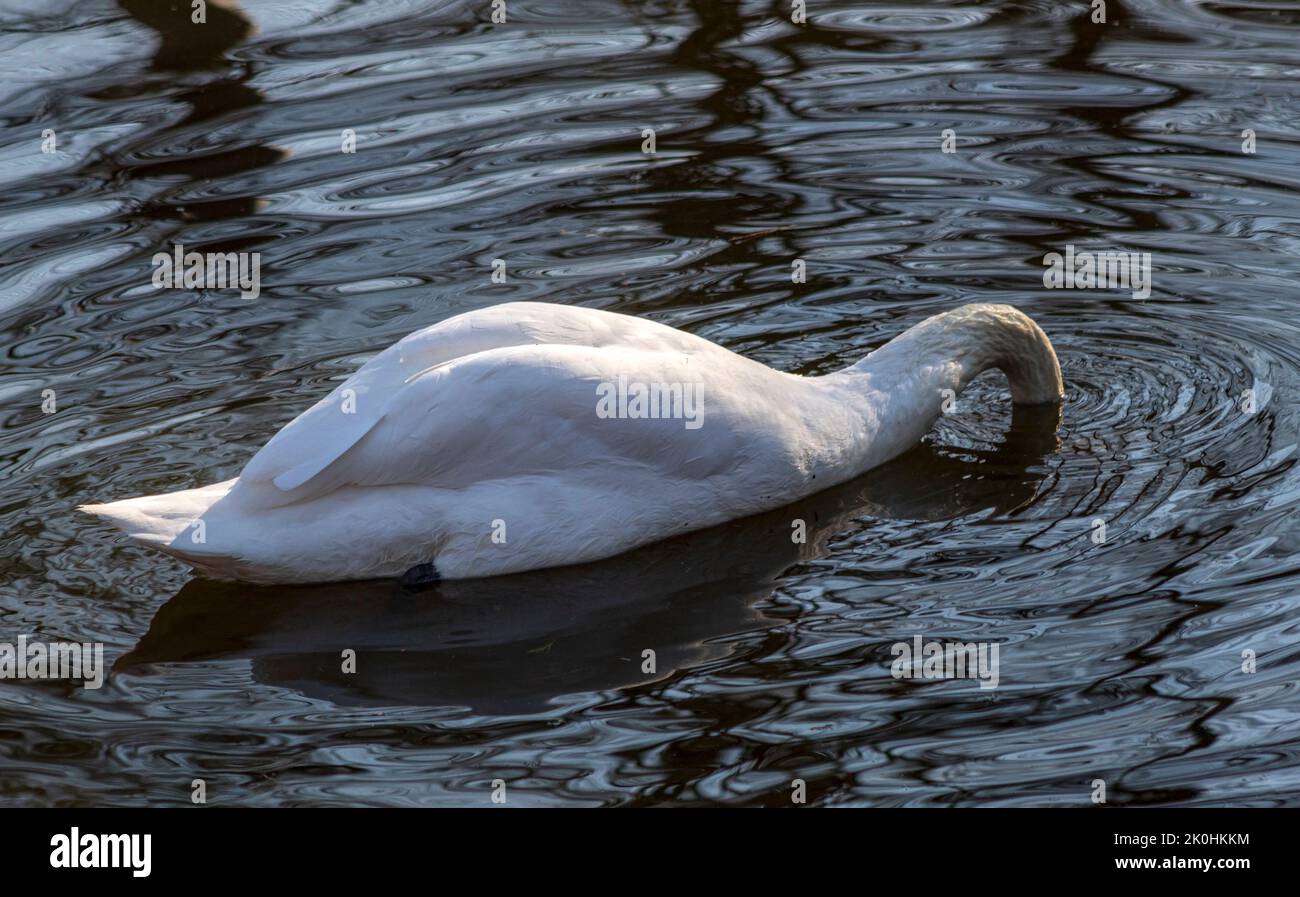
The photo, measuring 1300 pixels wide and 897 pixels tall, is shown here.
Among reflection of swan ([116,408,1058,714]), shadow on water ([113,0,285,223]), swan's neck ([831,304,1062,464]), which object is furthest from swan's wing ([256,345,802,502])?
shadow on water ([113,0,285,223])

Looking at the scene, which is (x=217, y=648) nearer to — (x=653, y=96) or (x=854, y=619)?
(x=854, y=619)

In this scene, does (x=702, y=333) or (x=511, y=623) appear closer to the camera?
(x=511, y=623)

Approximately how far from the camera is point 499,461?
6.70m

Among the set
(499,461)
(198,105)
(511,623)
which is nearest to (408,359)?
(499,461)

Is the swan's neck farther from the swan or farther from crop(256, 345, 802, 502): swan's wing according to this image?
crop(256, 345, 802, 502): swan's wing

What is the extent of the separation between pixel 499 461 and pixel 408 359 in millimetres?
531

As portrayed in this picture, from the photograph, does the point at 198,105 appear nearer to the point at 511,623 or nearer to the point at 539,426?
the point at 539,426

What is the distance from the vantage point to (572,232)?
10.2m

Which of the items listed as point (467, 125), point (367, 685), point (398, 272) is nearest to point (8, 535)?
point (367, 685)

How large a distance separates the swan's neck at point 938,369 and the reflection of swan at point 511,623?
45 cm

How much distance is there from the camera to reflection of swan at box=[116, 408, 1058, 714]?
6.29 meters

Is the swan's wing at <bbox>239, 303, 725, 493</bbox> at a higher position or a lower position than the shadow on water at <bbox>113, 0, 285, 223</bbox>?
lower

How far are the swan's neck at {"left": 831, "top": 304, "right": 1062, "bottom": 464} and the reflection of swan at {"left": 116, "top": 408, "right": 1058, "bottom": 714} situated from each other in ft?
1.49

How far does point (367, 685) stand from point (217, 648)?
0.64 m
